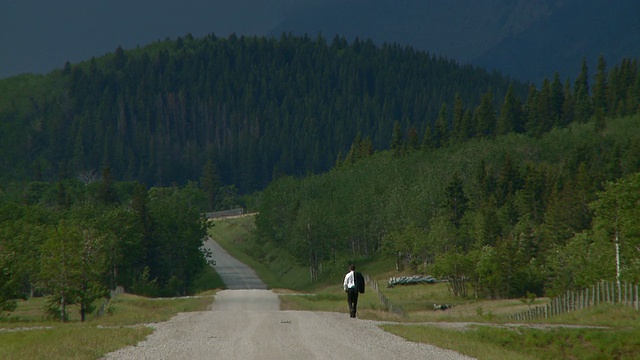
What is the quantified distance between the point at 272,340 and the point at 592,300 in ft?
83.3

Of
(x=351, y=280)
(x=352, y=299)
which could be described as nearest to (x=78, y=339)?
(x=351, y=280)

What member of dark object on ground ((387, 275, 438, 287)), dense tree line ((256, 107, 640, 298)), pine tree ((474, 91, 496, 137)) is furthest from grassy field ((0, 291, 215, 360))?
pine tree ((474, 91, 496, 137))

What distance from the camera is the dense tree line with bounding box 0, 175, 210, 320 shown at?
220 ft

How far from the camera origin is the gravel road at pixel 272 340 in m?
27.3

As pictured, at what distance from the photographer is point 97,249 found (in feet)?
262

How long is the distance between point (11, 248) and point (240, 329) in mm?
57859

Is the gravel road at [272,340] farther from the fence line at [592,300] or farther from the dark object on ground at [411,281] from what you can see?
the dark object on ground at [411,281]

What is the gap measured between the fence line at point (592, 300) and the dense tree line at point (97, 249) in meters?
32.4

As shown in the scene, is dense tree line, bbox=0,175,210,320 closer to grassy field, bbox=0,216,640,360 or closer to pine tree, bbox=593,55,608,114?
grassy field, bbox=0,216,640,360

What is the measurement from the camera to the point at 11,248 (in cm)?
8594

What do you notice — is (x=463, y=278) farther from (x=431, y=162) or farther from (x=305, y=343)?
(x=431, y=162)

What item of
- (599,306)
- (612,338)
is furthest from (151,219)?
(612,338)

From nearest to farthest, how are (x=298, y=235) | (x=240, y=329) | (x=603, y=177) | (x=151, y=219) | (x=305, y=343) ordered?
(x=305, y=343), (x=240, y=329), (x=603, y=177), (x=151, y=219), (x=298, y=235)

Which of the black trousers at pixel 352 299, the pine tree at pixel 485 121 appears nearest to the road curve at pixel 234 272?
the pine tree at pixel 485 121
